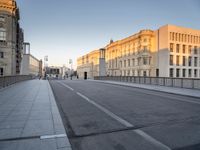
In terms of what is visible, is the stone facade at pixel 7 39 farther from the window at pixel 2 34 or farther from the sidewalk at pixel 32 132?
the sidewalk at pixel 32 132

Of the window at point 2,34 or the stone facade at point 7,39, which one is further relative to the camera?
the window at point 2,34

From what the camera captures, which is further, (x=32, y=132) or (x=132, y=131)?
(x=132, y=131)

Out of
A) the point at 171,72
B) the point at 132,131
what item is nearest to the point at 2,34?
the point at 132,131

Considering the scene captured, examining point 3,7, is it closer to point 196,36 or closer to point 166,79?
point 166,79

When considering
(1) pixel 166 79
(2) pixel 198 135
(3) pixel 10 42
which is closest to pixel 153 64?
(1) pixel 166 79

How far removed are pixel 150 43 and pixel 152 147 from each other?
53.2 meters

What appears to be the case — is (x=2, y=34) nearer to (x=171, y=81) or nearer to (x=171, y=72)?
(x=171, y=81)

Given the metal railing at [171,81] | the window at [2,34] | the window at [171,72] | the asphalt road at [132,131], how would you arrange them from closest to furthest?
the asphalt road at [132,131] < the metal railing at [171,81] < the window at [2,34] < the window at [171,72]

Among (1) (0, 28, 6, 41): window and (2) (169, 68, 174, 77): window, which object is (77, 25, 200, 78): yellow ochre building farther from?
(1) (0, 28, 6, 41): window

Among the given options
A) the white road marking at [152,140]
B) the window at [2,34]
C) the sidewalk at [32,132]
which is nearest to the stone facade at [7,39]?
the window at [2,34]

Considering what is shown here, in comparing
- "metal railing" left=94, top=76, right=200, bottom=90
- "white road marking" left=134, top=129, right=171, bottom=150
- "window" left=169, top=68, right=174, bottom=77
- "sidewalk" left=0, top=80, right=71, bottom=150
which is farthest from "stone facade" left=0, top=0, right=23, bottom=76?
"window" left=169, top=68, right=174, bottom=77

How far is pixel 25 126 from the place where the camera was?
5.43m

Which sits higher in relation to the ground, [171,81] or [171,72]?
[171,72]

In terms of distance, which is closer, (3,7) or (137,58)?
(3,7)
